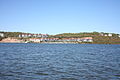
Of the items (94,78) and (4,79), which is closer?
(4,79)

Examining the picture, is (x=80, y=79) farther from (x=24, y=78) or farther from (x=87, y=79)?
(x=24, y=78)

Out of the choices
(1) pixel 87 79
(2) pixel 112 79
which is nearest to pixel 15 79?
(1) pixel 87 79

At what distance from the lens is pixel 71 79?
18.3 metres

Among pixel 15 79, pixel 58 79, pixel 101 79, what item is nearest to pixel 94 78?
pixel 101 79

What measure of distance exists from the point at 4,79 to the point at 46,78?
4253 mm

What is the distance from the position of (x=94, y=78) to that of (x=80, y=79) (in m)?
1.58

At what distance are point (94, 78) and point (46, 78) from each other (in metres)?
5.14

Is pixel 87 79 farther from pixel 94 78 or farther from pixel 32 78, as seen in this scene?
pixel 32 78

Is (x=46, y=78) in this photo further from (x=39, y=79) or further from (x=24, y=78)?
(x=24, y=78)

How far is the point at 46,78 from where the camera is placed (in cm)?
1834

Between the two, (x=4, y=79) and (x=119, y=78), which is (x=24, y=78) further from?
(x=119, y=78)

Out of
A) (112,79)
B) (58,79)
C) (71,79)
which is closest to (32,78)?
(58,79)

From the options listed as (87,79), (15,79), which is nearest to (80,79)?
(87,79)

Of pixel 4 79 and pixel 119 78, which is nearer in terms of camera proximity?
pixel 4 79
